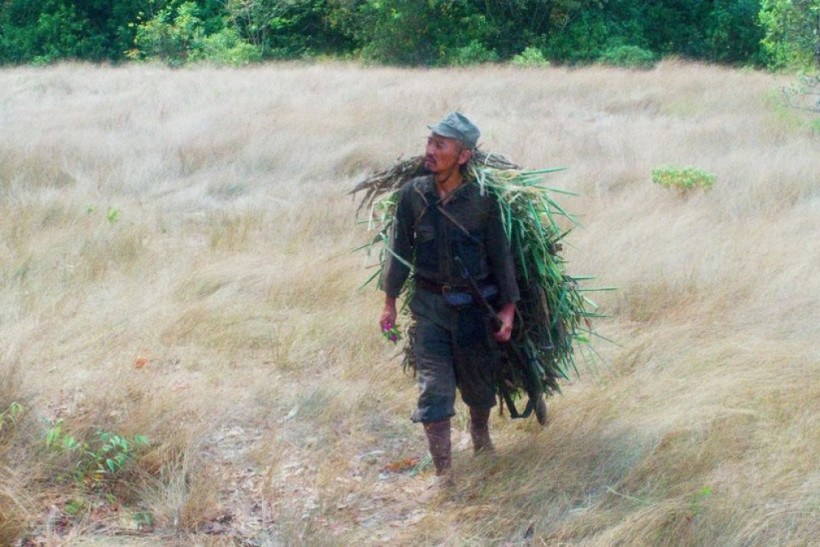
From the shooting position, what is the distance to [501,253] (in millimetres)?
4301

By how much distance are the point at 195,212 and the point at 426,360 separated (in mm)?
5370

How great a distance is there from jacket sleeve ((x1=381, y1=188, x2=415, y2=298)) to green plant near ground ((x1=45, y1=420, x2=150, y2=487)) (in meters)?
1.29

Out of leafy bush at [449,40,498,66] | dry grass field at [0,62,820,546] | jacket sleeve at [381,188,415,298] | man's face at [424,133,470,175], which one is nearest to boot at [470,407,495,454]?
dry grass field at [0,62,820,546]

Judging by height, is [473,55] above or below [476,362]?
below

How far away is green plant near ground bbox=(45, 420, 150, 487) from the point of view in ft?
14.2

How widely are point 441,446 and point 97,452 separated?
1.50 meters

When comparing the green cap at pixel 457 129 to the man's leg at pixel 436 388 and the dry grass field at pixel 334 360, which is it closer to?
the man's leg at pixel 436 388

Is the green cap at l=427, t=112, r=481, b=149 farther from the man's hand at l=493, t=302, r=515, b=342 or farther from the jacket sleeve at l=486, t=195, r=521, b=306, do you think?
the man's hand at l=493, t=302, r=515, b=342

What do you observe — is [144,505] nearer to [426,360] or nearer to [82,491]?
[82,491]

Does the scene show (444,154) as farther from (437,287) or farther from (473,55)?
(473,55)

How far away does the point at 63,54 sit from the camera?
32.0 meters

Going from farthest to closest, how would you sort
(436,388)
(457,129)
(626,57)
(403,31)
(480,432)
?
(403,31) < (626,57) < (480,432) < (436,388) < (457,129)

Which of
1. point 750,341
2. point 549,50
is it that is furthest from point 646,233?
point 549,50

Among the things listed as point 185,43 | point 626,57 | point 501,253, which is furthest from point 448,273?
point 185,43
